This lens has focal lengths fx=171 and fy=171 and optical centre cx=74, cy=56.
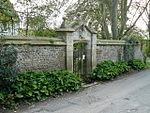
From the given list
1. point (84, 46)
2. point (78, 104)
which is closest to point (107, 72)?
point (84, 46)

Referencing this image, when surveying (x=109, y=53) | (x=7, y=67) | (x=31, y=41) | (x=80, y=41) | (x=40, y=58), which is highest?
(x=80, y=41)

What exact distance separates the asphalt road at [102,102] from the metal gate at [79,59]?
5.47 ft

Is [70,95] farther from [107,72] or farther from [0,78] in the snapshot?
[107,72]

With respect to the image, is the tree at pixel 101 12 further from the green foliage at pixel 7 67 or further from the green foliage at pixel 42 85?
the green foliage at pixel 7 67

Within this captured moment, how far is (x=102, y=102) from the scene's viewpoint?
211 inches

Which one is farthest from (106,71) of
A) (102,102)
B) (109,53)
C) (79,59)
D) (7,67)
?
(7,67)

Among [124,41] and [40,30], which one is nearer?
[40,30]

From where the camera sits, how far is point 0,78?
16.3 ft

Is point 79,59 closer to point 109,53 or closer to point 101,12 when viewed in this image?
point 109,53

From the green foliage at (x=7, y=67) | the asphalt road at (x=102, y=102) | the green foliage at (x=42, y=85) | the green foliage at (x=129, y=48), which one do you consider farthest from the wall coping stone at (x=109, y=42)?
the green foliage at (x=7, y=67)

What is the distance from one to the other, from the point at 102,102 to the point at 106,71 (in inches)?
133

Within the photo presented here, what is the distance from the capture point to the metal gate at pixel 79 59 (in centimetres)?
826

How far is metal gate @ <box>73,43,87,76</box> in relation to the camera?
826 cm

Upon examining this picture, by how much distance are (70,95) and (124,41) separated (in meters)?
6.79
